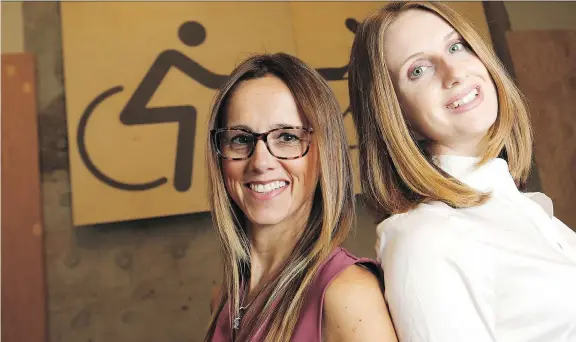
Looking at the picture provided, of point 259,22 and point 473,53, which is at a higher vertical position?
point 259,22

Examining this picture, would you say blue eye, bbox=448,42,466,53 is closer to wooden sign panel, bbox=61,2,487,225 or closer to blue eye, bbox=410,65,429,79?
blue eye, bbox=410,65,429,79

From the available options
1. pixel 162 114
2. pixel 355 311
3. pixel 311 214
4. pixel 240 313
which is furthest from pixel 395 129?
pixel 162 114

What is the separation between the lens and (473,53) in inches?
39.1

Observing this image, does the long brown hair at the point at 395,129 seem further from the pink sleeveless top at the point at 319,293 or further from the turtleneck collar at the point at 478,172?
the pink sleeveless top at the point at 319,293

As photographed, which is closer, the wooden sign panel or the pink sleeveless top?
the pink sleeveless top

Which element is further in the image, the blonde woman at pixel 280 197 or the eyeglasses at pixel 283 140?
the eyeglasses at pixel 283 140

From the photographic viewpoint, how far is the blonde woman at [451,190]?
787 millimetres

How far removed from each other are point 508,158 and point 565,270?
12.1 inches

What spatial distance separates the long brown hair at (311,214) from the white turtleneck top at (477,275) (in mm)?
112

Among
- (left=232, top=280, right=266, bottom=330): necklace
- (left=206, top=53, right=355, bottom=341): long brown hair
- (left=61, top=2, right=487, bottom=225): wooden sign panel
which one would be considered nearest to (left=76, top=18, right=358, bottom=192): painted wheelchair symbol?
(left=61, top=2, right=487, bottom=225): wooden sign panel

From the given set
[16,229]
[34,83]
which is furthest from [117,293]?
[34,83]

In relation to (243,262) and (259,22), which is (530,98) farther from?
(243,262)

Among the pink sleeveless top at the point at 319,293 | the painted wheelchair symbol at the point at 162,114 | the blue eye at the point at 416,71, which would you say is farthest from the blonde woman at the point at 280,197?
the painted wheelchair symbol at the point at 162,114

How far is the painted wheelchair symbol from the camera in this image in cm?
193
